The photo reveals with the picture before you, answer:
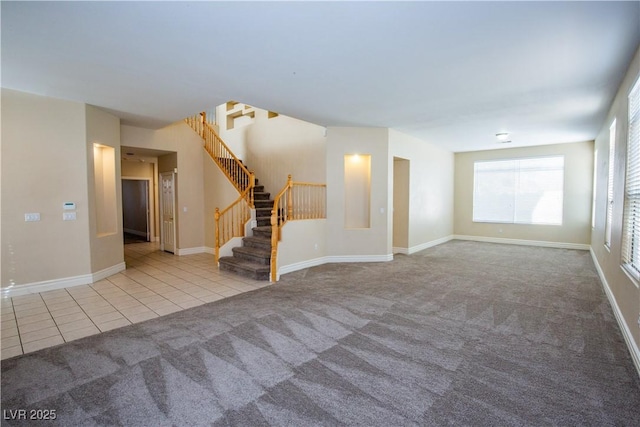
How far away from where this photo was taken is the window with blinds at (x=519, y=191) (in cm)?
851

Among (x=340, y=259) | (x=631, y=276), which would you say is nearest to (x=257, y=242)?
(x=340, y=259)

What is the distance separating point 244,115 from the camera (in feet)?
30.7

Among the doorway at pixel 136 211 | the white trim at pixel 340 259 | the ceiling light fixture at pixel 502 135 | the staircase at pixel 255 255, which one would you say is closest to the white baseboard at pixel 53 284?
the staircase at pixel 255 255

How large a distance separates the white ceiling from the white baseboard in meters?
2.86

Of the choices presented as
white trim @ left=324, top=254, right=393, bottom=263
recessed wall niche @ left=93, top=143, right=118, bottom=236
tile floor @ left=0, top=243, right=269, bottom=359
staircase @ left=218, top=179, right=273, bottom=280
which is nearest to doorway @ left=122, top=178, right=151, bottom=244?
recessed wall niche @ left=93, top=143, right=118, bottom=236

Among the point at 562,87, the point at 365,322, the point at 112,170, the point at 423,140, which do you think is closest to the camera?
the point at 365,322

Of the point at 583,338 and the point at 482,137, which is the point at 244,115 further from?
the point at 583,338

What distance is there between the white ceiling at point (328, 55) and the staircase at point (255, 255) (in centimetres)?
247

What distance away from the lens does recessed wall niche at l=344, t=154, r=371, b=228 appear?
721 centimetres

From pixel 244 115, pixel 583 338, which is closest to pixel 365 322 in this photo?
pixel 583 338

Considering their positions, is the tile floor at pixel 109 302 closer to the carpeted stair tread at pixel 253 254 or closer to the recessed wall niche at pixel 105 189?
the carpeted stair tread at pixel 253 254

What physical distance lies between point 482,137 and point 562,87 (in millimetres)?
3444

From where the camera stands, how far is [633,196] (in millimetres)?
3250

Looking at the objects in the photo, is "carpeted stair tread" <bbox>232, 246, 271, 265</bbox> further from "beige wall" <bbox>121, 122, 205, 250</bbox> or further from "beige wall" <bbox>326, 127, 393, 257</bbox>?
"beige wall" <bbox>121, 122, 205, 250</bbox>
